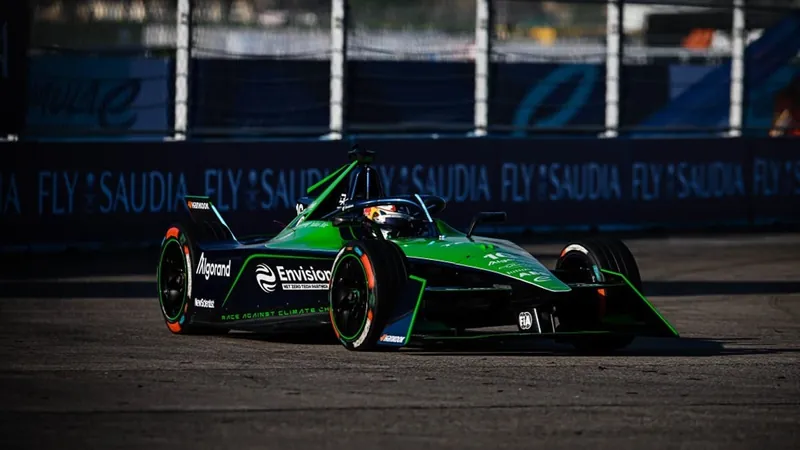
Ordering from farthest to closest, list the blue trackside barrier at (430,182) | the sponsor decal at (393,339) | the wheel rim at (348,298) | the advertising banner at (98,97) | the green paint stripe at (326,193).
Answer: the advertising banner at (98,97)
the blue trackside barrier at (430,182)
the green paint stripe at (326,193)
the wheel rim at (348,298)
the sponsor decal at (393,339)

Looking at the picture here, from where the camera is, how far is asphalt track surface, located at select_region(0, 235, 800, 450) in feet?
23.5

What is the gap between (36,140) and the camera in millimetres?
17875

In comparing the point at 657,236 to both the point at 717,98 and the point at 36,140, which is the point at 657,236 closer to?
the point at 717,98

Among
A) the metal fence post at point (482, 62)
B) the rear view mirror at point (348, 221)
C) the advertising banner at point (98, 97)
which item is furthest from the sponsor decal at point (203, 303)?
the metal fence post at point (482, 62)

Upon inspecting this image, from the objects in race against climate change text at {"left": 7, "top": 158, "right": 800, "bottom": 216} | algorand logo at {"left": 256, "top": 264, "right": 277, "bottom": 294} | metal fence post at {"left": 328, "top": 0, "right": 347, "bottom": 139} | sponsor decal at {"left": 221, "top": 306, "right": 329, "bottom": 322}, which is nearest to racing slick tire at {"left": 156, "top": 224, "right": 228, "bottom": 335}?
sponsor decal at {"left": 221, "top": 306, "right": 329, "bottom": 322}

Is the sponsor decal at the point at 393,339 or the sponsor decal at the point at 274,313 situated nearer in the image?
the sponsor decal at the point at 393,339

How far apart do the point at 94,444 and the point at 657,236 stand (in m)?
15.1

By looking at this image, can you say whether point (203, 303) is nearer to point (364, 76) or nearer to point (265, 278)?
point (265, 278)

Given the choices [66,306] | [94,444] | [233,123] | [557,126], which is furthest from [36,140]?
[94,444]

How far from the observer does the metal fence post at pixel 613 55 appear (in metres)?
22.1

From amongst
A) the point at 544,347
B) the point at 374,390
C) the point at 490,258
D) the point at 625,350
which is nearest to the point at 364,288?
the point at 490,258

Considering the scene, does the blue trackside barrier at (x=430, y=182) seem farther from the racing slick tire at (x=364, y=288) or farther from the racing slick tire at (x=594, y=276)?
the racing slick tire at (x=594, y=276)

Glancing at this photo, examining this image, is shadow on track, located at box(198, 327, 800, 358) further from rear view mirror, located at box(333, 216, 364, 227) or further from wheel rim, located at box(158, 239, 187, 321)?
rear view mirror, located at box(333, 216, 364, 227)

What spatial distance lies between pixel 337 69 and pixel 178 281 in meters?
8.57
